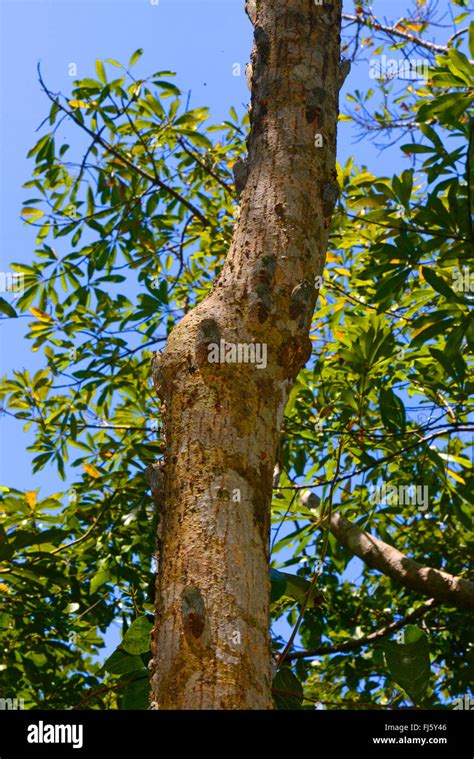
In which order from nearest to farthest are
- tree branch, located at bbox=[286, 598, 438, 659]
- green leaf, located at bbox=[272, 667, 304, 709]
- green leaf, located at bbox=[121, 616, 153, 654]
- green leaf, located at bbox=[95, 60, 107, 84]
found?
1. green leaf, located at bbox=[272, 667, 304, 709]
2. green leaf, located at bbox=[121, 616, 153, 654]
3. tree branch, located at bbox=[286, 598, 438, 659]
4. green leaf, located at bbox=[95, 60, 107, 84]

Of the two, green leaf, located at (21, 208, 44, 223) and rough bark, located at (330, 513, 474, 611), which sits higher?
green leaf, located at (21, 208, 44, 223)

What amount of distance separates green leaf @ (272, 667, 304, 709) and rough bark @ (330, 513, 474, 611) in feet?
6.89

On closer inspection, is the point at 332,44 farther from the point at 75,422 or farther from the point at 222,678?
the point at 75,422

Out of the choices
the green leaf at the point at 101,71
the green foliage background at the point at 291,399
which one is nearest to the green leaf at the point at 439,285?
the green foliage background at the point at 291,399

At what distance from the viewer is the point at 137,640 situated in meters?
1.99

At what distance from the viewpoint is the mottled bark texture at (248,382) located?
1384 millimetres

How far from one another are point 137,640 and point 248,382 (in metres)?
0.74

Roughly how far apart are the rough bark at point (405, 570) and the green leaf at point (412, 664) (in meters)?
2.17

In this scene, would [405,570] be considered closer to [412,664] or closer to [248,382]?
[412,664]

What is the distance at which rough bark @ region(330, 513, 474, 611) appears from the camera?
3.93 m

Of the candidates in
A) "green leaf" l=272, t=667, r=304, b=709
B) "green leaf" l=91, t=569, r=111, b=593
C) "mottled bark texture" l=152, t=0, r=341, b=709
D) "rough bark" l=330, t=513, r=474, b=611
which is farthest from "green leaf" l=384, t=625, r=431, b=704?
"green leaf" l=91, t=569, r=111, b=593

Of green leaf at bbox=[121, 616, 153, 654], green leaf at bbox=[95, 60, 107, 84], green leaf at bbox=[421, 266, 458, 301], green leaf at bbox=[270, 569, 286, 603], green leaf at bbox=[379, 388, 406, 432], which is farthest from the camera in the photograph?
green leaf at bbox=[95, 60, 107, 84]

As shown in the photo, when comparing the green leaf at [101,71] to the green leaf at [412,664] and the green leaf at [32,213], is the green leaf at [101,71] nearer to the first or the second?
the green leaf at [32,213]

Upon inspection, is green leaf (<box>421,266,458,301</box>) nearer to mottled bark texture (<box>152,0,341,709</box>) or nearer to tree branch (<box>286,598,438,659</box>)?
mottled bark texture (<box>152,0,341,709</box>)
